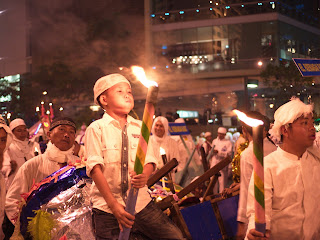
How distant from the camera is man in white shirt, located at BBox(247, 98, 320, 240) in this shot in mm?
3344

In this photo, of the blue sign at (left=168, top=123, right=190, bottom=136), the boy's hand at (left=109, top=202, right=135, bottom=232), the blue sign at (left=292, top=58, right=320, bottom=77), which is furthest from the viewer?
the blue sign at (left=168, top=123, right=190, bottom=136)

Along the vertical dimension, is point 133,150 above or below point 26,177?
above

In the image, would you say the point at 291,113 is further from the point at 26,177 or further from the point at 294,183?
the point at 26,177

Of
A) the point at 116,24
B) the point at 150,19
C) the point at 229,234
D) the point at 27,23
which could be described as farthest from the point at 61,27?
the point at 229,234

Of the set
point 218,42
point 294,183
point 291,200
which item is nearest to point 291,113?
point 294,183

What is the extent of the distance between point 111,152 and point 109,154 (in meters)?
0.02

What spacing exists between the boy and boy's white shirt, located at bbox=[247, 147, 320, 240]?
65 cm

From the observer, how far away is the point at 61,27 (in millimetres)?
23109

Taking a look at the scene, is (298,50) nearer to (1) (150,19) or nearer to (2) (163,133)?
(1) (150,19)

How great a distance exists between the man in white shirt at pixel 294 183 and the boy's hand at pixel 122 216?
830 millimetres

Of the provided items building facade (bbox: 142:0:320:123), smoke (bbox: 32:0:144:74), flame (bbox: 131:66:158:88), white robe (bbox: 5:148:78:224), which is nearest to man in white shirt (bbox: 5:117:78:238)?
white robe (bbox: 5:148:78:224)

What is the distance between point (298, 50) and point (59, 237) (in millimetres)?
29010

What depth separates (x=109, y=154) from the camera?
3336 mm

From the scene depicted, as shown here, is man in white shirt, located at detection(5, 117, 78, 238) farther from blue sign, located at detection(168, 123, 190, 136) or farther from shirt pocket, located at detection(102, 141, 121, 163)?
blue sign, located at detection(168, 123, 190, 136)
